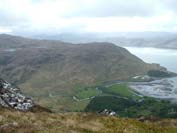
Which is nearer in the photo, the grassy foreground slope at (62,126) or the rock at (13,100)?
the grassy foreground slope at (62,126)

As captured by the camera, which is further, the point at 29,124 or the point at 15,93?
the point at 15,93

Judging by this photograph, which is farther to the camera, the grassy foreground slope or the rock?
the rock

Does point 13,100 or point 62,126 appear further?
point 13,100

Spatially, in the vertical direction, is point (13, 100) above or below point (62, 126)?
below

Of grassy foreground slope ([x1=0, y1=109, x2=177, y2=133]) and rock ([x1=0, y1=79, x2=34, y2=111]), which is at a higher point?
grassy foreground slope ([x1=0, y1=109, x2=177, y2=133])

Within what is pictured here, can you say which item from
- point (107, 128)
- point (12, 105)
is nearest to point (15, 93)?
point (12, 105)

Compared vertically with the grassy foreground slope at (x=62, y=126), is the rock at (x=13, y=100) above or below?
below

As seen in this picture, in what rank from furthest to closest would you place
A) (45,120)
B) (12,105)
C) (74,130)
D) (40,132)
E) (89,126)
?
(12,105) < (45,120) < (89,126) < (74,130) < (40,132)

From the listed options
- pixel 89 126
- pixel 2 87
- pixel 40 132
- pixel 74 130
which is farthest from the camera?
pixel 2 87

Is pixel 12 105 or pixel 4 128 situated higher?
pixel 4 128

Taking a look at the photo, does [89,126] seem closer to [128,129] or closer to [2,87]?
[128,129]
